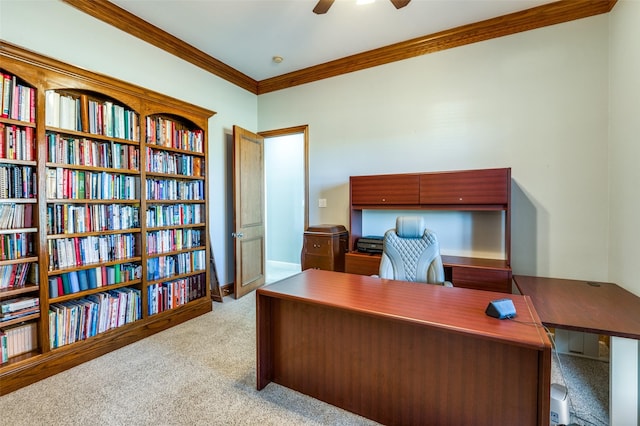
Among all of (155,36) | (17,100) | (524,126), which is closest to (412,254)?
(524,126)

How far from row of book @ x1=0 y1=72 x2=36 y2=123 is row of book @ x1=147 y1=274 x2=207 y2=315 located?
1.61 m

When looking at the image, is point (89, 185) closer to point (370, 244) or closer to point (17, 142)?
point (17, 142)

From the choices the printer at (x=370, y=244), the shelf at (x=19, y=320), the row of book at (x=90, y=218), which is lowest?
the shelf at (x=19, y=320)

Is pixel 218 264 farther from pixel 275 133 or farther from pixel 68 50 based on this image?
pixel 68 50

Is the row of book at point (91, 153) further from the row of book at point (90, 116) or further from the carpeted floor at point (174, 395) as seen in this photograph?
the carpeted floor at point (174, 395)

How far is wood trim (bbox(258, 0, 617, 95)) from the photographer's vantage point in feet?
8.16

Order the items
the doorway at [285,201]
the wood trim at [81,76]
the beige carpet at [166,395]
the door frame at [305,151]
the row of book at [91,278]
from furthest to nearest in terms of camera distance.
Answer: the doorway at [285,201] < the door frame at [305,151] < the row of book at [91,278] < the wood trim at [81,76] < the beige carpet at [166,395]

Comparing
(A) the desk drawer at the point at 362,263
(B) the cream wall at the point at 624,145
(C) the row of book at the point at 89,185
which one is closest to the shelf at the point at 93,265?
(C) the row of book at the point at 89,185

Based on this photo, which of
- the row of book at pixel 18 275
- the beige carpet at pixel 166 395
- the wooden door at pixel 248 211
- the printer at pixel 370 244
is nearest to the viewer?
the beige carpet at pixel 166 395

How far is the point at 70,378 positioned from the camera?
196cm

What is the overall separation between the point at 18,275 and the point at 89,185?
77cm

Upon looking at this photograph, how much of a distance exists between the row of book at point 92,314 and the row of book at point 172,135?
1438mm

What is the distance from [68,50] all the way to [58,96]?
520 millimetres

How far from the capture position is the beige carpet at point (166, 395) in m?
1.59
